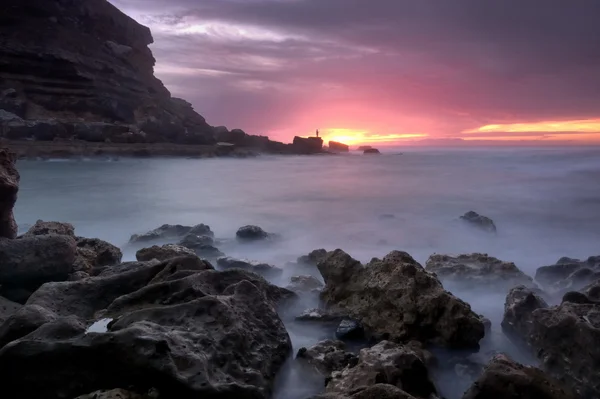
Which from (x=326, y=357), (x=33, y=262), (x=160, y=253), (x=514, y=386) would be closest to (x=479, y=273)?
(x=326, y=357)

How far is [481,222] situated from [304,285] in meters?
6.78

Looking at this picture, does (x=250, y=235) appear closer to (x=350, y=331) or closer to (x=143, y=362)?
(x=350, y=331)

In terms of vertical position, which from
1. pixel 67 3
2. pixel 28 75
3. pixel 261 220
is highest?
pixel 67 3

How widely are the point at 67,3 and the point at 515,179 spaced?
51.8 m

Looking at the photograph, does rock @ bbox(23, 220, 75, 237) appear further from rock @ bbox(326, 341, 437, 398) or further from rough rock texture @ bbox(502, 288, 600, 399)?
rough rock texture @ bbox(502, 288, 600, 399)

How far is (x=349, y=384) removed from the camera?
2920 mm

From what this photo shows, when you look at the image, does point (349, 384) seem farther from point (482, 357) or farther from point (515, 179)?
point (515, 179)

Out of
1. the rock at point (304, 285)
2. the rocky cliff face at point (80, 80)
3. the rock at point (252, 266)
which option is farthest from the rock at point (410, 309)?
the rocky cliff face at point (80, 80)

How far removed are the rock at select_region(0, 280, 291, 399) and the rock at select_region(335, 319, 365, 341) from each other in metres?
1.23

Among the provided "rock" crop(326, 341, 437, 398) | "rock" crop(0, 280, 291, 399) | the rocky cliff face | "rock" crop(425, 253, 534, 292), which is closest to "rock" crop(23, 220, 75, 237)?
"rock" crop(0, 280, 291, 399)

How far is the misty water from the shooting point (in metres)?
8.51

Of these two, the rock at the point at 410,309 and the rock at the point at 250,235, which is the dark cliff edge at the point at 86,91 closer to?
the rock at the point at 250,235

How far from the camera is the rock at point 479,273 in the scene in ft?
19.1

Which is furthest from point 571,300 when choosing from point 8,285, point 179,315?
point 8,285
